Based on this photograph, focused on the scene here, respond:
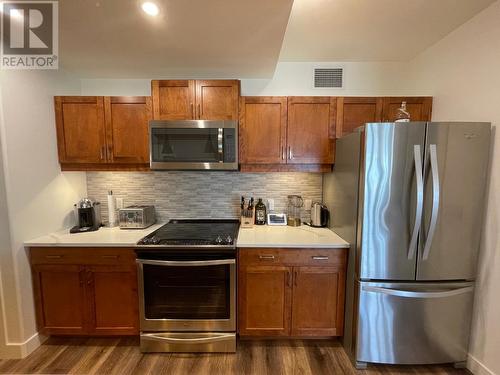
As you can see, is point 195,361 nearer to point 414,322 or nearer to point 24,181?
point 414,322

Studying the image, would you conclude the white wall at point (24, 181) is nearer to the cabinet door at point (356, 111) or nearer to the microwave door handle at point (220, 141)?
the microwave door handle at point (220, 141)

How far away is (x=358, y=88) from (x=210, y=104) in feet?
5.20

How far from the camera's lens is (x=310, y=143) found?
2219mm

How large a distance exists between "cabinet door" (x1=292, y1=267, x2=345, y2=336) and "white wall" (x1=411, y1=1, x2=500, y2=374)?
0.96 m

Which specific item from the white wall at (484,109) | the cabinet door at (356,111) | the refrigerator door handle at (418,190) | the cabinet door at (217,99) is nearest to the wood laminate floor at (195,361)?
the white wall at (484,109)

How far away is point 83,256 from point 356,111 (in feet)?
9.01

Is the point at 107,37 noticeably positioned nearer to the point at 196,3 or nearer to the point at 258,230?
the point at 196,3

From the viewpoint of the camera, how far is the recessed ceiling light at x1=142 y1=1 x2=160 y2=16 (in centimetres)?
133

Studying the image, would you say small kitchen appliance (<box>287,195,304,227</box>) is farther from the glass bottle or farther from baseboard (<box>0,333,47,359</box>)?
baseboard (<box>0,333,47,359</box>)

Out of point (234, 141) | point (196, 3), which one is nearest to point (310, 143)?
point (234, 141)

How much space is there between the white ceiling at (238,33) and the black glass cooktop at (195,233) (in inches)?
61.2

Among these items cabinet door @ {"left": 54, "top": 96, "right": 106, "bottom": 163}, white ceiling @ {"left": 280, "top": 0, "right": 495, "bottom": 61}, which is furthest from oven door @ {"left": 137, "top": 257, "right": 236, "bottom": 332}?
white ceiling @ {"left": 280, "top": 0, "right": 495, "bottom": 61}

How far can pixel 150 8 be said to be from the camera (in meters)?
1.37

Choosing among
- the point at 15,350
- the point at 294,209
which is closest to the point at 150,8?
the point at 294,209
